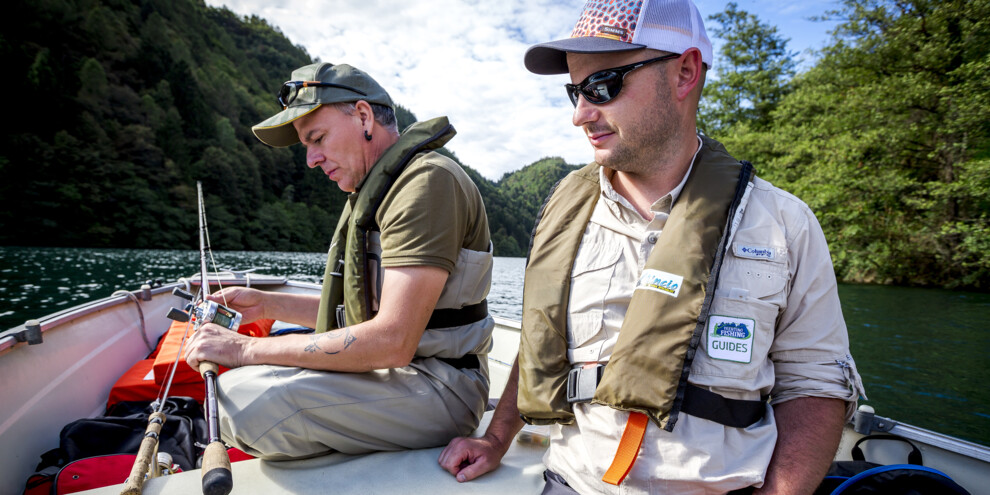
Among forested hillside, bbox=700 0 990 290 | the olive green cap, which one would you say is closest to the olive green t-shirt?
the olive green cap

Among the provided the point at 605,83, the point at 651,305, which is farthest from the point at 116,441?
the point at 605,83

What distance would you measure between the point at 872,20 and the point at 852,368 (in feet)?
75.2

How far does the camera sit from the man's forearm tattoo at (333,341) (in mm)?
1680

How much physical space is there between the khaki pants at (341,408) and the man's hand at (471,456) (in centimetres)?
16

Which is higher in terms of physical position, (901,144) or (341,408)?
(901,144)

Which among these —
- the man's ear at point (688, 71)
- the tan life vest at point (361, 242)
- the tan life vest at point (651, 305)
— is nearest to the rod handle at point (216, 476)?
the tan life vest at point (361, 242)

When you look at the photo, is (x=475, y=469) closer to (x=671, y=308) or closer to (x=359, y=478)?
(x=359, y=478)

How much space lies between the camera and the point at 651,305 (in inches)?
51.5

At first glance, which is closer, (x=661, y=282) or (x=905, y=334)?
(x=661, y=282)

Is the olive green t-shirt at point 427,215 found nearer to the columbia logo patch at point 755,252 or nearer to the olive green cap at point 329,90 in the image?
the olive green cap at point 329,90

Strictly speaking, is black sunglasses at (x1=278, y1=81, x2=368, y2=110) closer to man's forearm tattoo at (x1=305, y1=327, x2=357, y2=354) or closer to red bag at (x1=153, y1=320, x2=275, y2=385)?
man's forearm tattoo at (x1=305, y1=327, x2=357, y2=354)

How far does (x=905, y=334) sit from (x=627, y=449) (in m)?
13.4

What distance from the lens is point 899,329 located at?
11.6 metres

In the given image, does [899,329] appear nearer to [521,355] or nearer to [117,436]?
[521,355]
